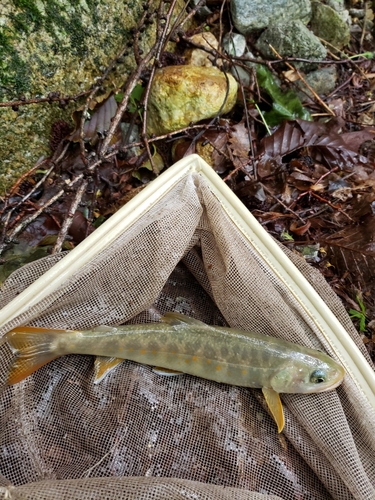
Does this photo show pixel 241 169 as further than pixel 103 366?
Yes

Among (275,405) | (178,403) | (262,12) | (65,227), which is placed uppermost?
(262,12)

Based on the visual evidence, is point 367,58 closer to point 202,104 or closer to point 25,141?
point 202,104

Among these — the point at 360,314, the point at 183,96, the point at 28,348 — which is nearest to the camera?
the point at 28,348

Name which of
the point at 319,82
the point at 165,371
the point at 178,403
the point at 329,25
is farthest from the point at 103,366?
the point at 329,25

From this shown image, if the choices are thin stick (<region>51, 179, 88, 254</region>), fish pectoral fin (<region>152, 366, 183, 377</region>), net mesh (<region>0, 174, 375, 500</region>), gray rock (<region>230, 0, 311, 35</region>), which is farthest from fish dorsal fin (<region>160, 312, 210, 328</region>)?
gray rock (<region>230, 0, 311, 35</region>)

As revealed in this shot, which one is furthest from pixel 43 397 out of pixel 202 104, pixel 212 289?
pixel 202 104

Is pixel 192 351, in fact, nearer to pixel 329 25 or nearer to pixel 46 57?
pixel 46 57

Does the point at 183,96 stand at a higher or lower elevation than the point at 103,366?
higher

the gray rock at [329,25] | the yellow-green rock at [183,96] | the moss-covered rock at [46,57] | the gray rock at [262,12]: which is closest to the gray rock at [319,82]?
the gray rock at [329,25]
